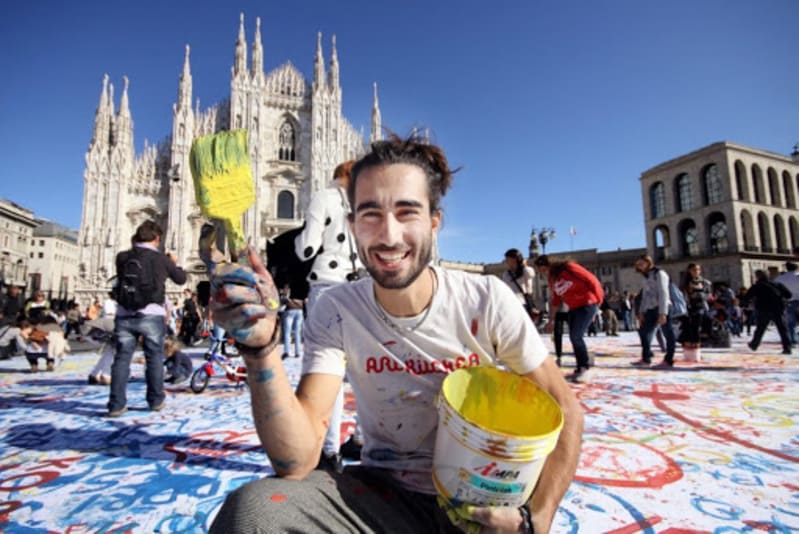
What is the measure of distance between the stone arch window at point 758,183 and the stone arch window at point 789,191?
10.5 feet

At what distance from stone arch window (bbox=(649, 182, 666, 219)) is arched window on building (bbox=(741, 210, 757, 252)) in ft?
16.0

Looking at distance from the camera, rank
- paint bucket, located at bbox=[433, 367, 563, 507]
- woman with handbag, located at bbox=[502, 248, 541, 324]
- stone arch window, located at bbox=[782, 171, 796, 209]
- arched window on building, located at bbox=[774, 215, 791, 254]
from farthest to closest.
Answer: stone arch window, located at bbox=[782, 171, 796, 209] < arched window on building, located at bbox=[774, 215, 791, 254] < woman with handbag, located at bbox=[502, 248, 541, 324] < paint bucket, located at bbox=[433, 367, 563, 507]

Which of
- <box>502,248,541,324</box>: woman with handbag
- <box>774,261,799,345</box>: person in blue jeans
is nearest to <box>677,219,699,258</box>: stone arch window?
<box>774,261,799,345</box>: person in blue jeans

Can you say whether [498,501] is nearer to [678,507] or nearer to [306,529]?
[306,529]

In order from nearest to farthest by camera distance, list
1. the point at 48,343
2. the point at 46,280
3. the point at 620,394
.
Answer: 1. the point at 620,394
2. the point at 48,343
3. the point at 46,280

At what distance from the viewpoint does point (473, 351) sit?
1.13 m

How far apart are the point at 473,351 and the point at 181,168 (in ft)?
91.7

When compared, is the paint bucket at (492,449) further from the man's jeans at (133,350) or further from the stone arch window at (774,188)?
the stone arch window at (774,188)

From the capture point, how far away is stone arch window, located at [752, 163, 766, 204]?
1114 inches

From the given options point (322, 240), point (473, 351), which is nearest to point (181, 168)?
point (322, 240)

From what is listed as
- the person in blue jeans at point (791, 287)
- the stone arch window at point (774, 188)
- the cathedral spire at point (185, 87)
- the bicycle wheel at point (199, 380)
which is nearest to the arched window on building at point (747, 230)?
the stone arch window at point (774, 188)

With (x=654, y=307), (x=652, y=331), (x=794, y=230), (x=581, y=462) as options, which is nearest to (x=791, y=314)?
(x=652, y=331)

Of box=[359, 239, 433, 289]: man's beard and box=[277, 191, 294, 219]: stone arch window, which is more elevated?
box=[277, 191, 294, 219]: stone arch window

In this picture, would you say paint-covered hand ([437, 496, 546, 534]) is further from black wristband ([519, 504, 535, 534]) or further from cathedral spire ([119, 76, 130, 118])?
cathedral spire ([119, 76, 130, 118])
